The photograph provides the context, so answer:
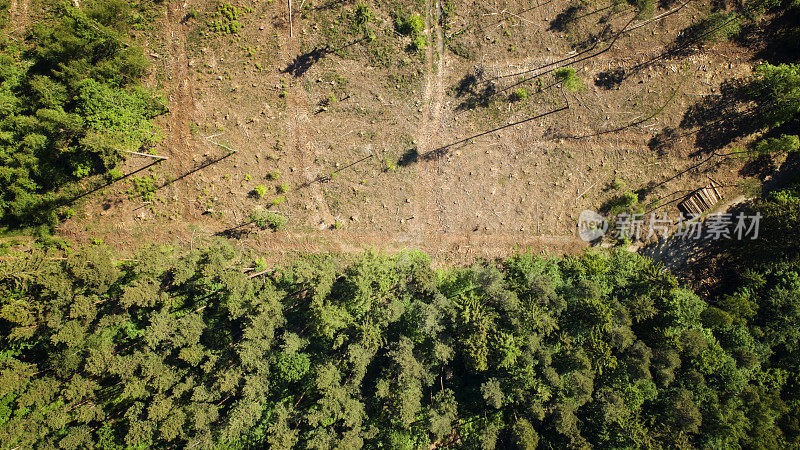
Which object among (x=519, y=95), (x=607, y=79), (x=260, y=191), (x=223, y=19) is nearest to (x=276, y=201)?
(x=260, y=191)

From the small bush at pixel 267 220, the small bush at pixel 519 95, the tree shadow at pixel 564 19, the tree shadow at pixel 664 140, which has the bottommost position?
the small bush at pixel 267 220

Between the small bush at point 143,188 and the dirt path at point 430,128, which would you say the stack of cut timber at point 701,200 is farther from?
the small bush at point 143,188

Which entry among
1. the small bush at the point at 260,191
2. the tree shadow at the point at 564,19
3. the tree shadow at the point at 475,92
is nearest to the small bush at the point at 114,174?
the small bush at the point at 260,191

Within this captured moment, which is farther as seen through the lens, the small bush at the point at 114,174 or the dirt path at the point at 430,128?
the dirt path at the point at 430,128

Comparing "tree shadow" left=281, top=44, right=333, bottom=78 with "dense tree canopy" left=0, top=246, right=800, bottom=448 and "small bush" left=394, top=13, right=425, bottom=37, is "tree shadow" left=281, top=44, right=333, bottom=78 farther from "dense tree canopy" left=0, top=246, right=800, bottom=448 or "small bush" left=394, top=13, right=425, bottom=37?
"dense tree canopy" left=0, top=246, right=800, bottom=448

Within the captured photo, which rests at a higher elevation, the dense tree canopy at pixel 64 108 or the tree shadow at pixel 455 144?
the dense tree canopy at pixel 64 108

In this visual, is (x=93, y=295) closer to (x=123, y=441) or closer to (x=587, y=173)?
(x=123, y=441)

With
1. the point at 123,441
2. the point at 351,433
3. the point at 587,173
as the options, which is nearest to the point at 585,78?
the point at 587,173
